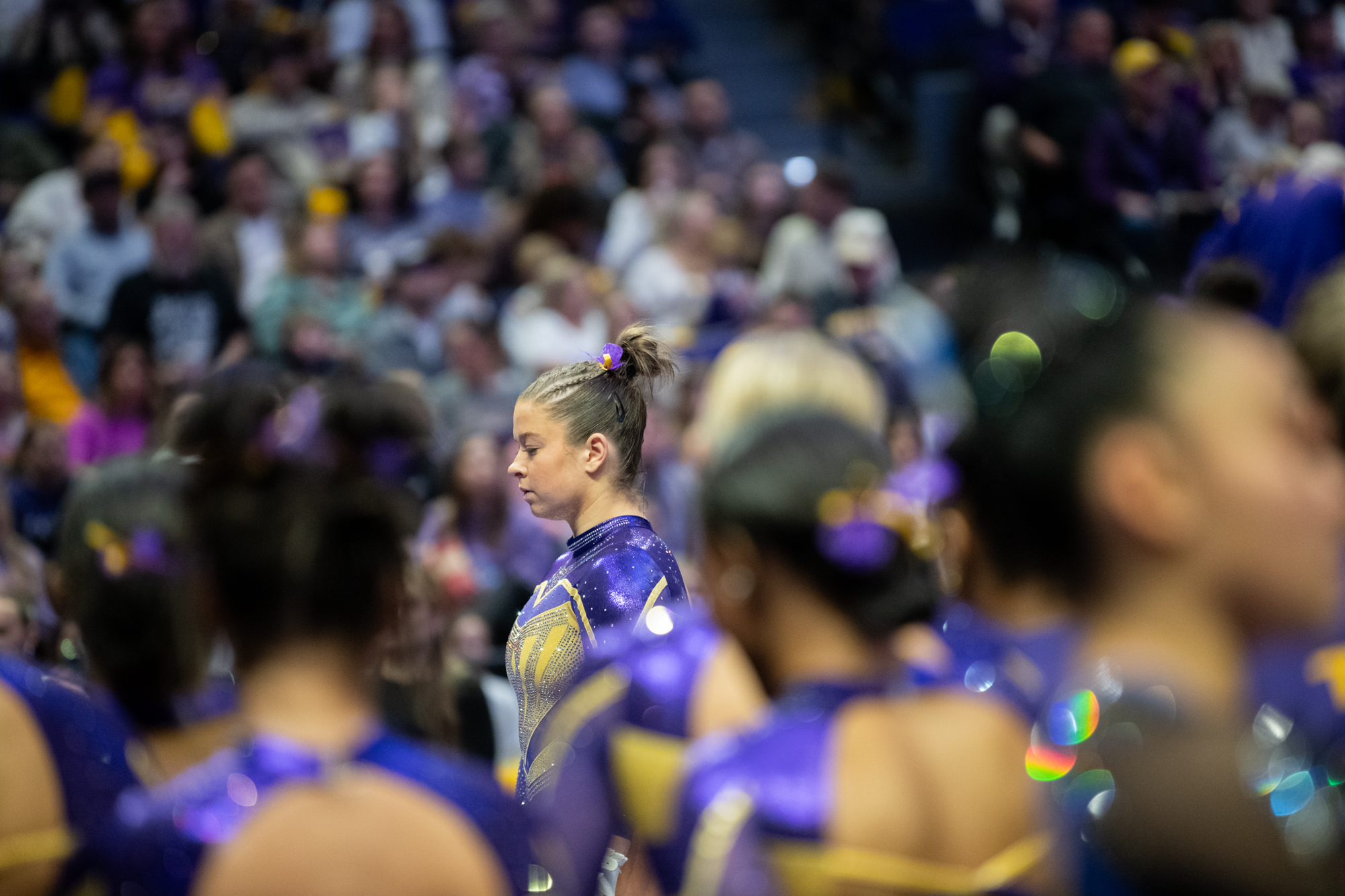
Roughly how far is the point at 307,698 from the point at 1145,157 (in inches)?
310

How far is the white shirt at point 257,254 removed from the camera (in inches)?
313

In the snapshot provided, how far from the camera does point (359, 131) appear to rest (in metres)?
8.82

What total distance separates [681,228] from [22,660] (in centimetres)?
646

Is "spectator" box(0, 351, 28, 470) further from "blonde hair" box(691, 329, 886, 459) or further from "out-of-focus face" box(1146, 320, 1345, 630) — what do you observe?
"out-of-focus face" box(1146, 320, 1345, 630)

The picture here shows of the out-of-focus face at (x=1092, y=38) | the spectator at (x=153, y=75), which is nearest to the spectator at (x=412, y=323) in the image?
the spectator at (x=153, y=75)

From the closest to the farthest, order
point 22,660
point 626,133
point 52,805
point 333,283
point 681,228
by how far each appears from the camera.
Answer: point 52,805 < point 22,660 < point 333,283 < point 681,228 < point 626,133

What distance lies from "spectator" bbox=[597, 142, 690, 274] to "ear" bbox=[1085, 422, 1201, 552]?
715 cm

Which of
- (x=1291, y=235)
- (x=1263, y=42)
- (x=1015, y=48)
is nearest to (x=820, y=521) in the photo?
(x=1291, y=235)

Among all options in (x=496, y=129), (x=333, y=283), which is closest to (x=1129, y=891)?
(x=333, y=283)

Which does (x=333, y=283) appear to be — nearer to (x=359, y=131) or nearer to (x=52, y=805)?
(x=359, y=131)

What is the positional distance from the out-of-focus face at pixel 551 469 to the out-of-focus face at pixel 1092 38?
21.9 feet

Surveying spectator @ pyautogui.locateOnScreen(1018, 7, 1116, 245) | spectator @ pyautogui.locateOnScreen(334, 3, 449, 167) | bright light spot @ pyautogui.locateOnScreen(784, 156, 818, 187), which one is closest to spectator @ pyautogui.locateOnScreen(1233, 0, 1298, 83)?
spectator @ pyautogui.locateOnScreen(1018, 7, 1116, 245)

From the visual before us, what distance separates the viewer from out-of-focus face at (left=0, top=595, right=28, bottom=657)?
11.2ft

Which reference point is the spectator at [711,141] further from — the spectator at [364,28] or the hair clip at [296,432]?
the hair clip at [296,432]
